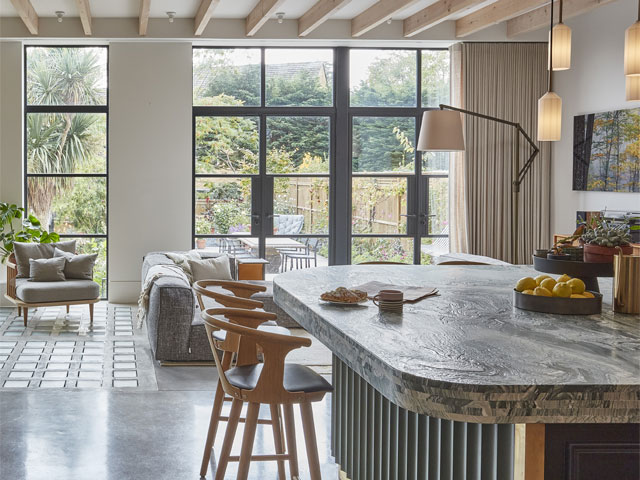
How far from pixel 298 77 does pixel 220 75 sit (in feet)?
3.01

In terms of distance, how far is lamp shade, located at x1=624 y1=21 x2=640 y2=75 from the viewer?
10.7 feet

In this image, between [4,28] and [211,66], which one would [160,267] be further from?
[4,28]

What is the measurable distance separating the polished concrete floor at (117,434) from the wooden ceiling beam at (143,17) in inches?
147

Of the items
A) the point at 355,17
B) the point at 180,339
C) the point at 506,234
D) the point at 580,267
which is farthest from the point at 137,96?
the point at 580,267

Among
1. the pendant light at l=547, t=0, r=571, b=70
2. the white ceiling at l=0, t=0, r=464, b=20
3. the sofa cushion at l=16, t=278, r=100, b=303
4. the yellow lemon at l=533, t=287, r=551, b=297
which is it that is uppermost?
the white ceiling at l=0, t=0, r=464, b=20

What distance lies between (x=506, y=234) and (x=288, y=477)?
5788 millimetres

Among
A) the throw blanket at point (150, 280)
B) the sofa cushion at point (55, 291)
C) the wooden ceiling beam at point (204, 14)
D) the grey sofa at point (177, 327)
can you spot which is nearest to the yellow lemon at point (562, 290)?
the grey sofa at point (177, 327)

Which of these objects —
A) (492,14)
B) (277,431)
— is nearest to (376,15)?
(492,14)

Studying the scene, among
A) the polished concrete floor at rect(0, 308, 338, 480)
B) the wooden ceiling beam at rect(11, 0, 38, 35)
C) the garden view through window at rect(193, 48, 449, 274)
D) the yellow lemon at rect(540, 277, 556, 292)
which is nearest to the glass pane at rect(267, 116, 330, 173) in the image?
the garden view through window at rect(193, 48, 449, 274)

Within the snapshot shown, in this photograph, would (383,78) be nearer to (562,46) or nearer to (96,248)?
(96,248)

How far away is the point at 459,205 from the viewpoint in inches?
354

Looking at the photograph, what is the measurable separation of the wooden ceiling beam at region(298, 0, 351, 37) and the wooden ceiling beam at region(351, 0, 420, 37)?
0.51 metres

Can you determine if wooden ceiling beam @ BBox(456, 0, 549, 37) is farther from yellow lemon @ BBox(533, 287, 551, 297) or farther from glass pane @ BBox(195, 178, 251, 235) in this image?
yellow lemon @ BBox(533, 287, 551, 297)

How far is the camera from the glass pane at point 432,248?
9.42 metres
